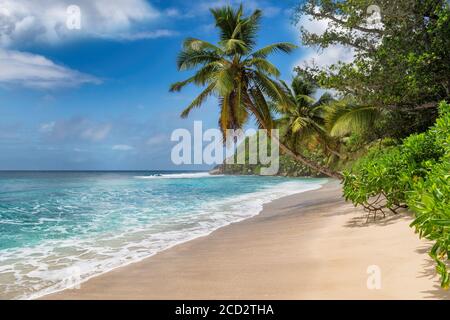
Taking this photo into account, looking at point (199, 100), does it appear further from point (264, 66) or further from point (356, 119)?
point (356, 119)

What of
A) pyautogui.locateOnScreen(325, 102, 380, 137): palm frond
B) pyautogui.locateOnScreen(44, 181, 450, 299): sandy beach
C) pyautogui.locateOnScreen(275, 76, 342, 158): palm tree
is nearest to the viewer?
pyautogui.locateOnScreen(44, 181, 450, 299): sandy beach

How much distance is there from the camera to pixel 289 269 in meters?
5.25

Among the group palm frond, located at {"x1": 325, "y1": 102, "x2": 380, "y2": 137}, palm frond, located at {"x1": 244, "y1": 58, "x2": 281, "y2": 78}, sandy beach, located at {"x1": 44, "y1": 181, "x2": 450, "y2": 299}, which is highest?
palm frond, located at {"x1": 244, "y1": 58, "x2": 281, "y2": 78}


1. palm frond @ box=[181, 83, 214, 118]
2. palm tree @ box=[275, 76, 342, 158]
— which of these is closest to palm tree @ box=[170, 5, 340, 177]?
palm frond @ box=[181, 83, 214, 118]

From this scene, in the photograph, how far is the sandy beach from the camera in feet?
13.6

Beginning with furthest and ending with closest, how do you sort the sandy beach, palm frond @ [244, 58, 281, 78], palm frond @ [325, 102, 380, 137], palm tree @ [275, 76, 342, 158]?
palm tree @ [275, 76, 342, 158] → palm frond @ [244, 58, 281, 78] → palm frond @ [325, 102, 380, 137] → the sandy beach

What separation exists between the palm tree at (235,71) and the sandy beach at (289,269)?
7697mm

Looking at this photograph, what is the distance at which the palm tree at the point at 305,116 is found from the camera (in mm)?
22094

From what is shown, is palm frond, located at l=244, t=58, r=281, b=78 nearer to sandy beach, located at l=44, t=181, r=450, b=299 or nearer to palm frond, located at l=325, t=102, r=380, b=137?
palm frond, located at l=325, t=102, r=380, b=137

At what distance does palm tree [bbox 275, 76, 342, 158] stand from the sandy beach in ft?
47.5

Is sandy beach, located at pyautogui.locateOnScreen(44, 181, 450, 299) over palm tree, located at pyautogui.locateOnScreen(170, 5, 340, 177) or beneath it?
beneath

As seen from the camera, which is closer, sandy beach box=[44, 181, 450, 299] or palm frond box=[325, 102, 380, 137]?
sandy beach box=[44, 181, 450, 299]
